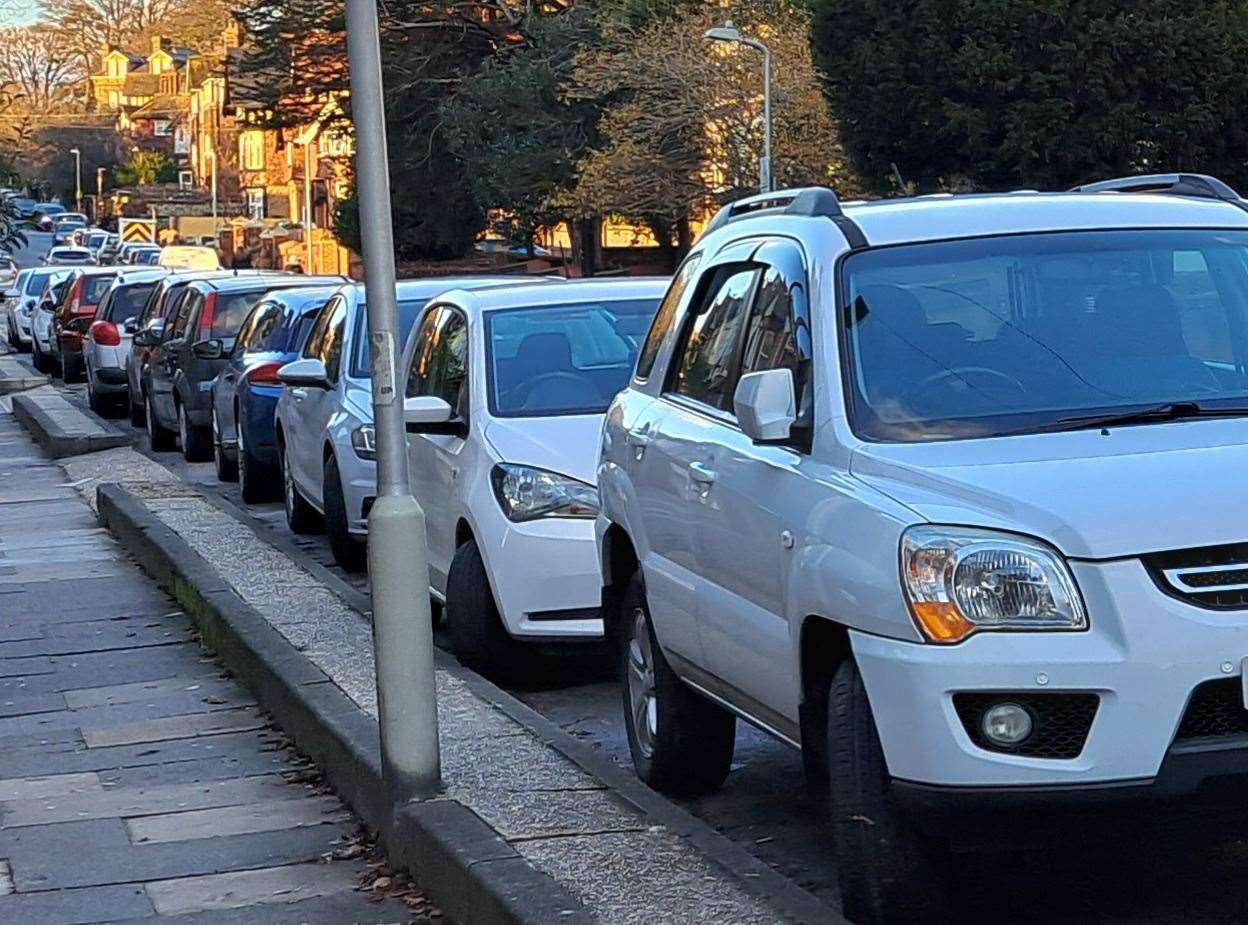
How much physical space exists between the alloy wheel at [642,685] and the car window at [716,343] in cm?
76

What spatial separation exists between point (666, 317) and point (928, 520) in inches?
102

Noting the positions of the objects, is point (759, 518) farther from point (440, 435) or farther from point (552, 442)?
point (440, 435)

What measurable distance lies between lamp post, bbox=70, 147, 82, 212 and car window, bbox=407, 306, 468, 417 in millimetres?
125869

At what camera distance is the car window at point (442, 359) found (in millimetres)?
9875

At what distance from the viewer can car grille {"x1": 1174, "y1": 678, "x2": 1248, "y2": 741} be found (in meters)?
4.62

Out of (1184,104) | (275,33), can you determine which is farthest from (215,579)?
(275,33)

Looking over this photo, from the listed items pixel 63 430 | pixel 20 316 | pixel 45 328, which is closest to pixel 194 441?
pixel 63 430

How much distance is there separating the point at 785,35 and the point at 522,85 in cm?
598

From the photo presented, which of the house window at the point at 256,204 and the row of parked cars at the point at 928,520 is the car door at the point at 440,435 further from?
the house window at the point at 256,204

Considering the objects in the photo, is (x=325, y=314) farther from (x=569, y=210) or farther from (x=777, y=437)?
(x=569, y=210)

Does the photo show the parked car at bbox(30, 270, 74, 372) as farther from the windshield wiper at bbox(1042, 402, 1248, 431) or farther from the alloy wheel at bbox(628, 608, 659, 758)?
the windshield wiper at bbox(1042, 402, 1248, 431)

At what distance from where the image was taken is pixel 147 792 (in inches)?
300

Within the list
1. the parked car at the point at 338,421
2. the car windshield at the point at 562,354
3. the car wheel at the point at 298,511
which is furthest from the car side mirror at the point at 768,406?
the car wheel at the point at 298,511

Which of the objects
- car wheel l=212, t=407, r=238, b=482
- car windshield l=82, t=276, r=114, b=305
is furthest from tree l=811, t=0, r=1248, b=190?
car wheel l=212, t=407, r=238, b=482
